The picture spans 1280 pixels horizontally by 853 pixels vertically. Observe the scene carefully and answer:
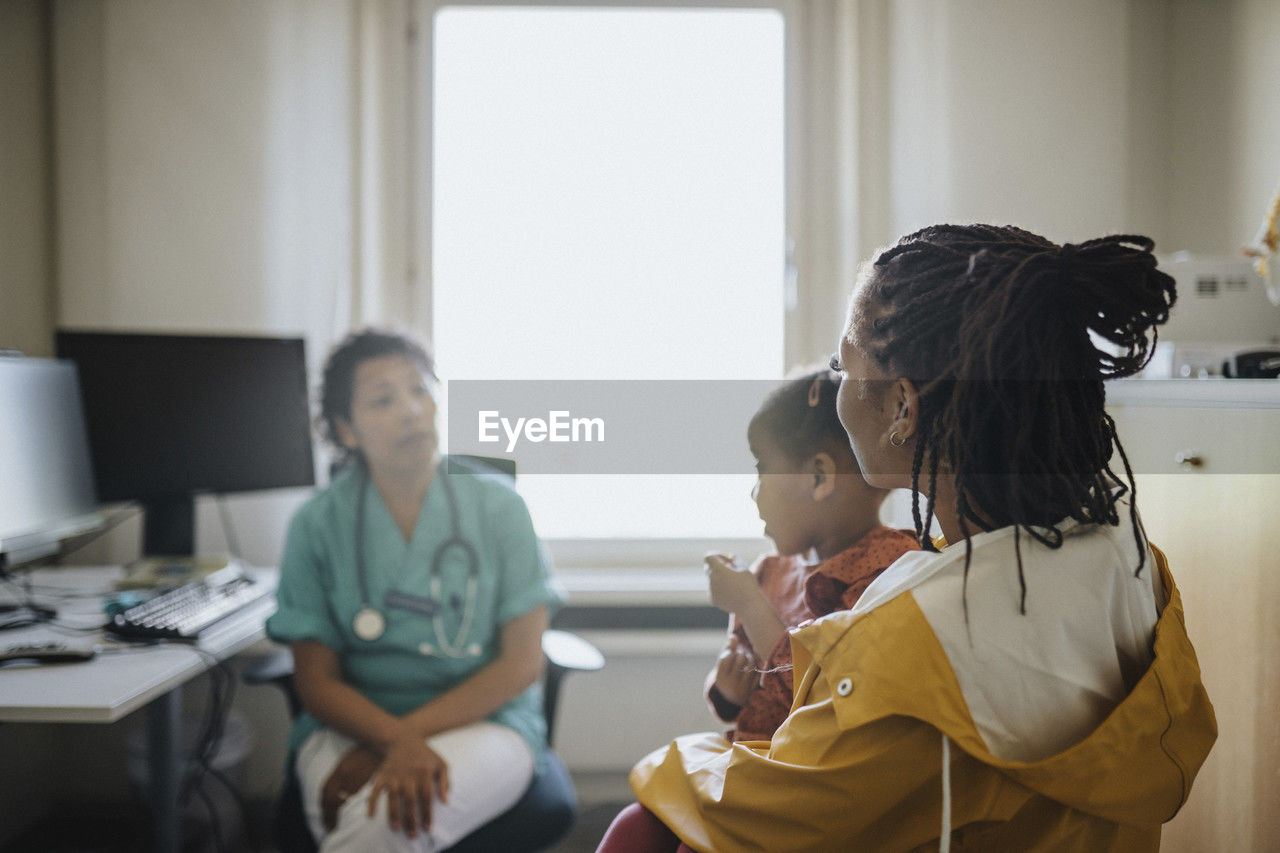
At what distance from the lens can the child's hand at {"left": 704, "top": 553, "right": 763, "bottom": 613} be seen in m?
0.96

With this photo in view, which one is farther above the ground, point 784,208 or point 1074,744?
point 784,208

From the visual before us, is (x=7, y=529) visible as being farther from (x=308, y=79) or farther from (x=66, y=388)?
(x=308, y=79)

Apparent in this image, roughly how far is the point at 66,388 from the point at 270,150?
0.80 m

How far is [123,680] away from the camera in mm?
1256

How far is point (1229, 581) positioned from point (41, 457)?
209 centimetres

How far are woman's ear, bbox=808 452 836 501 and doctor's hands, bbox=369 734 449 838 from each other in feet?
2.61

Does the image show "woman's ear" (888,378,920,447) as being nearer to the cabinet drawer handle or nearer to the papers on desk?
the cabinet drawer handle

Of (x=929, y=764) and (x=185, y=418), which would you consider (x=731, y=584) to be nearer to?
(x=929, y=764)

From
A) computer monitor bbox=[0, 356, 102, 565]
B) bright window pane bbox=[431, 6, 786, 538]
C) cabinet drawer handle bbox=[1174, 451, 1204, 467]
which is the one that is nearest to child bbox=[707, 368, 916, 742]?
cabinet drawer handle bbox=[1174, 451, 1204, 467]

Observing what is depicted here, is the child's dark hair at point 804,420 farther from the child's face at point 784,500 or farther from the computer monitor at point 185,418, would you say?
the computer monitor at point 185,418

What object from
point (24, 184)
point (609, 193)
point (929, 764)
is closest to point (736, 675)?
point (929, 764)

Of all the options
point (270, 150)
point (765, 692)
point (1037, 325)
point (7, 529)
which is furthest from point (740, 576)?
point (270, 150)

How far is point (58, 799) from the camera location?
7.11 ft

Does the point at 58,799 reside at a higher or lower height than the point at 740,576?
lower
